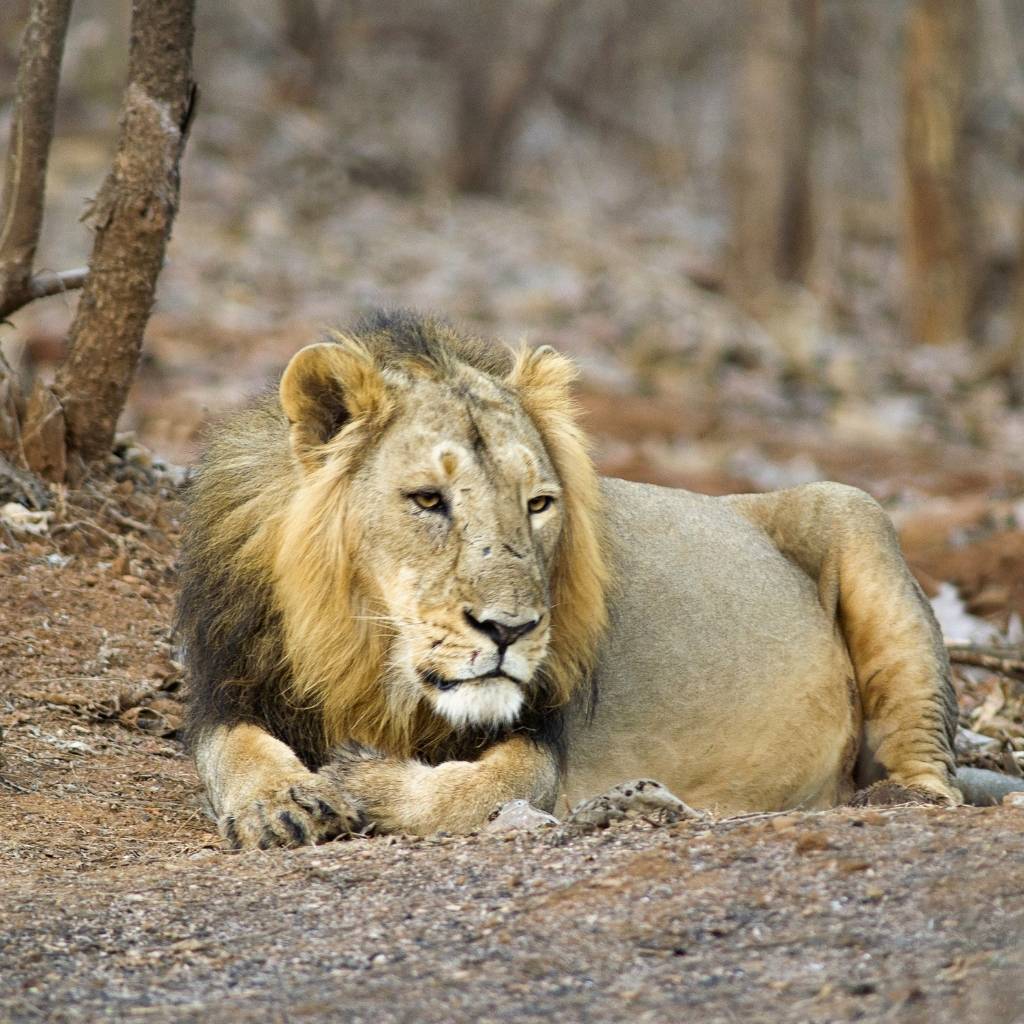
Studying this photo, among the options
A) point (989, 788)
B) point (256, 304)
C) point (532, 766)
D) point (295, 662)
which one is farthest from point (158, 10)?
point (256, 304)

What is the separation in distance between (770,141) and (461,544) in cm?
1745

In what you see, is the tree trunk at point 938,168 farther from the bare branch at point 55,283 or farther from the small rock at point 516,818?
the small rock at point 516,818

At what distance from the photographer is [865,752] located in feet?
19.6

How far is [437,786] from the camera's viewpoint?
14.4 ft

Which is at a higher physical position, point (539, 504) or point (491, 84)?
point (491, 84)

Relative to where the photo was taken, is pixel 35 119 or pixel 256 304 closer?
pixel 35 119

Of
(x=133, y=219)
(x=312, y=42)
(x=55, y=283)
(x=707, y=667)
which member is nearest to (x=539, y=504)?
(x=707, y=667)

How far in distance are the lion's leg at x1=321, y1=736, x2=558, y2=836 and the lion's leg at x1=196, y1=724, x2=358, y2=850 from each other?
72 millimetres

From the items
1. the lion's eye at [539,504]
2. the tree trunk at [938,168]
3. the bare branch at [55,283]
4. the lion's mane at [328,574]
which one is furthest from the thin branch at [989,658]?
the tree trunk at [938,168]

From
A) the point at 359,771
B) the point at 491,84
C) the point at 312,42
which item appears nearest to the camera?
the point at 359,771

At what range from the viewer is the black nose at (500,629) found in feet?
13.6

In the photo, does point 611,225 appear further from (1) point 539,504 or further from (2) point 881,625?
(1) point 539,504

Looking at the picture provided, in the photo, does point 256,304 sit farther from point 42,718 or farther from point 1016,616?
point 42,718

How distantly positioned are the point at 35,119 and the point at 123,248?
696 mm
